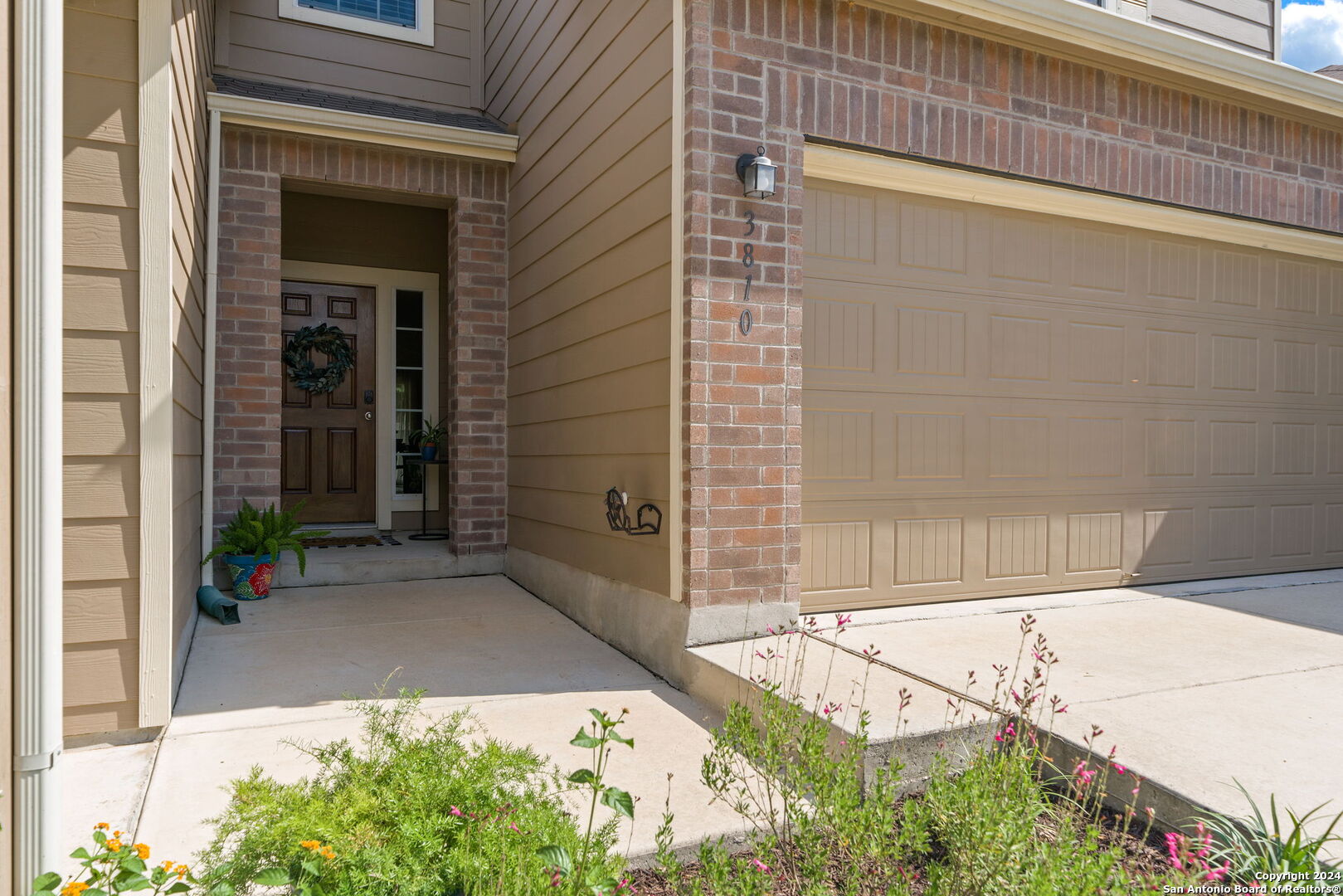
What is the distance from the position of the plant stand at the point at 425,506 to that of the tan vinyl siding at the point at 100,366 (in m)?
3.54

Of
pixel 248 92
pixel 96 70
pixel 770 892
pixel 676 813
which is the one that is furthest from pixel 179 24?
pixel 770 892

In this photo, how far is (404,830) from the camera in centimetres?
177

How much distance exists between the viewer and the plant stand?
21.0ft

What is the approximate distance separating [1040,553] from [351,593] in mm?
3754

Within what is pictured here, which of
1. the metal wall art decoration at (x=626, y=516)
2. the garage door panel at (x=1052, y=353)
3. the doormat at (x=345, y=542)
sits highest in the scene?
the garage door panel at (x=1052, y=353)

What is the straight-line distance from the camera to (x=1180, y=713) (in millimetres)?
2588

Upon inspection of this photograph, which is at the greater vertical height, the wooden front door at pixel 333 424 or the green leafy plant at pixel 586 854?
the wooden front door at pixel 333 424

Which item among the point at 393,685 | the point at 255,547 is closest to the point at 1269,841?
the point at 393,685

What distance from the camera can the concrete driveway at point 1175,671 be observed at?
221 cm

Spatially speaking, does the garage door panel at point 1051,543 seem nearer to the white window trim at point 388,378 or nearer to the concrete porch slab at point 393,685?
the concrete porch slab at point 393,685

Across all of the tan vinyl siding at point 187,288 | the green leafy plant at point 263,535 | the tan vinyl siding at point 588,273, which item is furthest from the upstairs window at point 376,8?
the green leafy plant at point 263,535

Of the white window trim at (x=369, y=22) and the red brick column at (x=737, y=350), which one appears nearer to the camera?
the red brick column at (x=737, y=350)

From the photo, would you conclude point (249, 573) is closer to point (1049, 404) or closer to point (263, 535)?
point (263, 535)

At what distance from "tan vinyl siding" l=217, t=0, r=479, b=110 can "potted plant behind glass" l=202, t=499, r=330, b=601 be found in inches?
114
